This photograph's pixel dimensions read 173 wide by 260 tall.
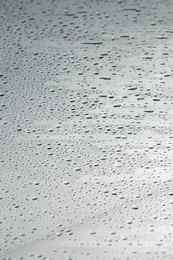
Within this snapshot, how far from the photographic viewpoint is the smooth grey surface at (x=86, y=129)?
81cm

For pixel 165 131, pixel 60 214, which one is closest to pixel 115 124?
pixel 165 131

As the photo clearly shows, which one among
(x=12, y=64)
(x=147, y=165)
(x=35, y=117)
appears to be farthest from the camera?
(x=12, y=64)

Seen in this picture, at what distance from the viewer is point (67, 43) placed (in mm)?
1164

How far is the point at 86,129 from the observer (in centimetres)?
99

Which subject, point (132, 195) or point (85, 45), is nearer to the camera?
point (132, 195)

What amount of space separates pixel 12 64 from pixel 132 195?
37cm

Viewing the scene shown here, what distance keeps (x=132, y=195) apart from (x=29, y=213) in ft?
0.42

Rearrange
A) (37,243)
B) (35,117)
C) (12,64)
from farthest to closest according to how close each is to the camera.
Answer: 1. (12,64)
2. (35,117)
3. (37,243)

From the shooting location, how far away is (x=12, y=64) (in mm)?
1128

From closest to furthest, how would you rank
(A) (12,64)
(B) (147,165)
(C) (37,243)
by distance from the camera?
(C) (37,243) < (B) (147,165) < (A) (12,64)

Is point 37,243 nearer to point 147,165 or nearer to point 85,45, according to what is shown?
point 147,165

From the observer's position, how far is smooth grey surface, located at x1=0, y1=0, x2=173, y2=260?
2.65 ft

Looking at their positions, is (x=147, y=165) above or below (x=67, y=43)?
below

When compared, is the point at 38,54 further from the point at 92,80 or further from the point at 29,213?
the point at 29,213
